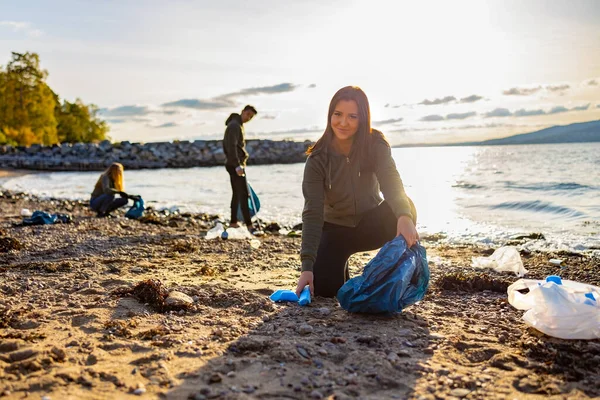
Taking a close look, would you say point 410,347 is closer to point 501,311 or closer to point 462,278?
point 501,311

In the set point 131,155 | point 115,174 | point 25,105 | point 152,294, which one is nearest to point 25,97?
point 25,105

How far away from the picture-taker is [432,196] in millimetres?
17172

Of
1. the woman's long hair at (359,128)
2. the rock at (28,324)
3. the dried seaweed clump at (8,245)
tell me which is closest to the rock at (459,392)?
the woman's long hair at (359,128)

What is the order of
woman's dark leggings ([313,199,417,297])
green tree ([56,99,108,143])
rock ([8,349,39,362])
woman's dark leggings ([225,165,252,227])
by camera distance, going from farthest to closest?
1. green tree ([56,99,108,143])
2. woman's dark leggings ([225,165,252,227])
3. woman's dark leggings ([313,199,417,297])
4. rock ([8,349,39,362])

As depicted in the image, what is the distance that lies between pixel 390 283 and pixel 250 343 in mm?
1149

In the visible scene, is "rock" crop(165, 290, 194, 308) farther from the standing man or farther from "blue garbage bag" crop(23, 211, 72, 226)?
"blue garbage bag" crop(23, 211, 72, 226)

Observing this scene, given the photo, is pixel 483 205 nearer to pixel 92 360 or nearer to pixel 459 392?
pixel 459 392

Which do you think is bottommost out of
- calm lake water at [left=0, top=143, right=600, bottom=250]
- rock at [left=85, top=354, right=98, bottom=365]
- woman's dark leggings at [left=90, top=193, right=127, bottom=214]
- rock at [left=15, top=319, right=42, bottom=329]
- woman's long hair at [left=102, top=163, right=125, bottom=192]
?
calm lake water at [left=0, top=143, right=600, bottom=250]

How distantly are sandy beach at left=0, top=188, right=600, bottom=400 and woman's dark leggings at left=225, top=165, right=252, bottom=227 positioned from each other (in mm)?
3938

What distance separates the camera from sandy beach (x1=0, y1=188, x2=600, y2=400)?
2.56m

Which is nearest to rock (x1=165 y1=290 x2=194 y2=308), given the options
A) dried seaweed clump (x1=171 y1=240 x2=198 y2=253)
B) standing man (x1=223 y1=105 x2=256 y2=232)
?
dried seaweed clump (x1=171 y1=240 x2=198 y2=253)

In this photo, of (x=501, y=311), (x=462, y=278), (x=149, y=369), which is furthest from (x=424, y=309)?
(x=149, y=369)

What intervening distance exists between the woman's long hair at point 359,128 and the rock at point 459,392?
206 centimetres

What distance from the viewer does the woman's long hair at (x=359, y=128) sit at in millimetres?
3941
